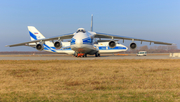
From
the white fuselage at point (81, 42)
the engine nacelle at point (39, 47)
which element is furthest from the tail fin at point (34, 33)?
the white fuselage at point (81, 42)

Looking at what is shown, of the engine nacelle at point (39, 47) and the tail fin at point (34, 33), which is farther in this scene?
the tail fin at point (34, 33)

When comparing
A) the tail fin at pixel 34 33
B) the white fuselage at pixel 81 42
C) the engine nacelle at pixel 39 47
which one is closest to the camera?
the white fuselage at pixel 81 42

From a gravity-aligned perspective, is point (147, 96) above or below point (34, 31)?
below

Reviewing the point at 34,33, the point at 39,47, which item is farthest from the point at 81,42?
the point at 34,33

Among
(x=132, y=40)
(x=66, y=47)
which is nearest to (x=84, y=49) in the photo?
(x=132, y=40)

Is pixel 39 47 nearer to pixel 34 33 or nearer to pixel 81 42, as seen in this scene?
pixel 81 42

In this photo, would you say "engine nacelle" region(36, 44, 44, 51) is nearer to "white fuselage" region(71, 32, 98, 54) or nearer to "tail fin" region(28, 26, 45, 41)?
"white fuselage" region(71, 32, 98, 54)

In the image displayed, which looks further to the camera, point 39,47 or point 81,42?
point 39,47

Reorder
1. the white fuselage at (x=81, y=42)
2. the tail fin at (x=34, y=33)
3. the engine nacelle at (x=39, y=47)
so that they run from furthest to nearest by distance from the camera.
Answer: the tail fin at (x=34, y=33) → the engine nacelle at (x=39, y=47) → the white fuselage at (x=81, y=42)

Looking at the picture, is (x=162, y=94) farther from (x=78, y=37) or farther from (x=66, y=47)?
(x=66, y=47)

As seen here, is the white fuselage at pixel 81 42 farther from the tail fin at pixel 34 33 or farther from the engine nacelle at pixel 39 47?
the tail fin at pixel 34 33

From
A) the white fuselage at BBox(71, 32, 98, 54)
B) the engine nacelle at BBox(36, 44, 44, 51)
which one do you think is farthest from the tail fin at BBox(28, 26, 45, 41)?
the white fuselage at BBox(71, 32, 98, 54)

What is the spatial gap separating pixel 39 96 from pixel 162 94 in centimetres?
321

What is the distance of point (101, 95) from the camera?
4.64 m
